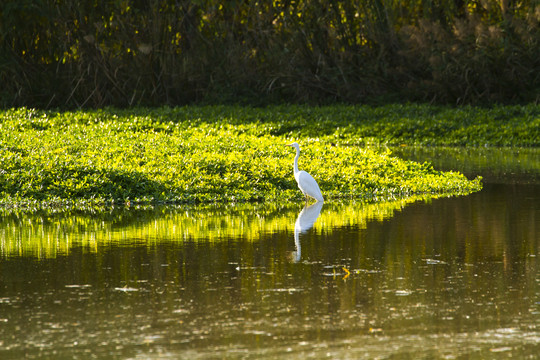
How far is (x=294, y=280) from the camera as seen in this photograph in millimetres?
7902

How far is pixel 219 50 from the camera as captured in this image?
30250mm

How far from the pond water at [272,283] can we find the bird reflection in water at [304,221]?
2cm

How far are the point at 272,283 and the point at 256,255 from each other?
4.20 feet

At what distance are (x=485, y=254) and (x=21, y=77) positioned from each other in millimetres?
23013

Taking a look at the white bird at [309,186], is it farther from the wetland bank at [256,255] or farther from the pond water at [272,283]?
the pond water at [272,283]

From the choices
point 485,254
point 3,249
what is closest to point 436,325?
point 485,254

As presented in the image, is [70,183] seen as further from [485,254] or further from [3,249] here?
[485,254]

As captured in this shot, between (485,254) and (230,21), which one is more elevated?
(230,21)

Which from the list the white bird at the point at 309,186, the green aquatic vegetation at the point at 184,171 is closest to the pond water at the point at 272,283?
the white bird at the point at 309,186

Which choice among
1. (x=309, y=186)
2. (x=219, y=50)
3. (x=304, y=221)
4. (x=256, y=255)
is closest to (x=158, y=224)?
(x=304, y=221)

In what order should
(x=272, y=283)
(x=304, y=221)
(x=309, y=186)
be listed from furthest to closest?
1. (x=309, y=186)
2. (x=304, y=221)
3. (x=272, y=283)

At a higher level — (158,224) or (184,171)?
(184,171)

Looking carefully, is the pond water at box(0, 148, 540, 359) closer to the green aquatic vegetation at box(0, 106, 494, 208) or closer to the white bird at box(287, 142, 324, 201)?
the white bird at box(287, 142, 324, 201)

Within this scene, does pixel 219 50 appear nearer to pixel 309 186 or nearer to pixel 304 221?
pixel 309 186
